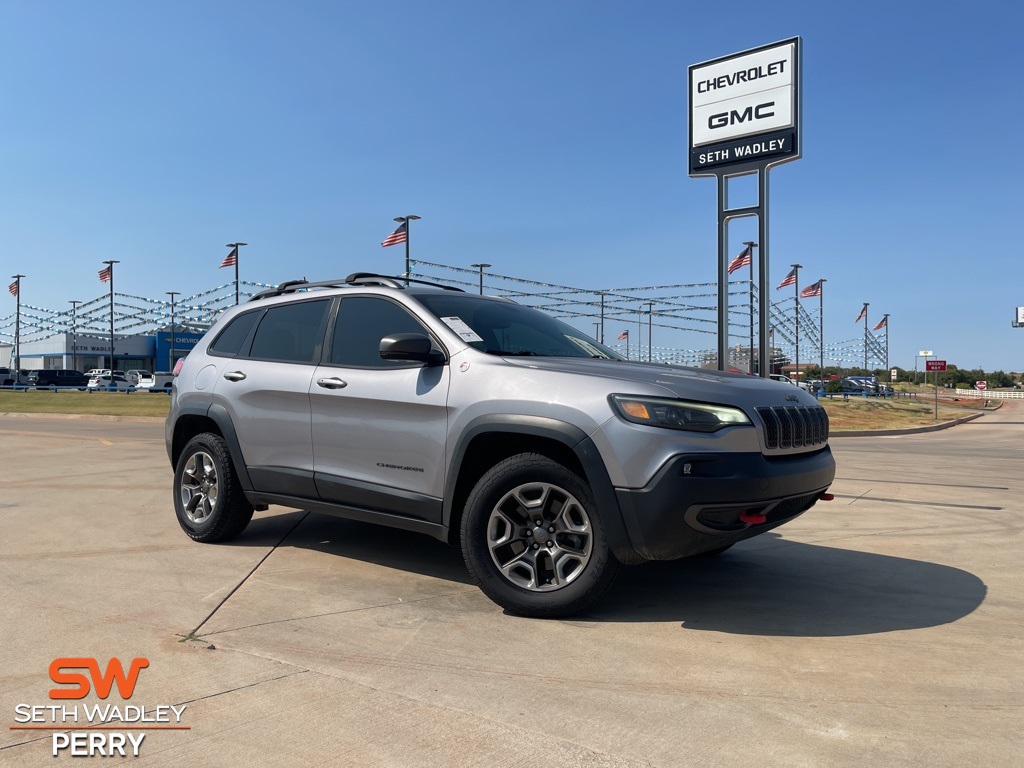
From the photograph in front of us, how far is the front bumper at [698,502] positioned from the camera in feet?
12.5

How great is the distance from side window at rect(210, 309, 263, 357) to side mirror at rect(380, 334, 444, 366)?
1.97m

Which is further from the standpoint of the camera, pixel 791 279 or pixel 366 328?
pixel 791 279

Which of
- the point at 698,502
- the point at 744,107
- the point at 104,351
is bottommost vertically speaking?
the point at 698,502

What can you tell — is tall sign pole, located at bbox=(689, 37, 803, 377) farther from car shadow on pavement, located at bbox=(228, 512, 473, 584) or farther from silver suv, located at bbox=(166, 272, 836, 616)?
silver suv, located at bbox=(166, 272, 836, 616)

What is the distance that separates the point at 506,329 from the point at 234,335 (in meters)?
2.31

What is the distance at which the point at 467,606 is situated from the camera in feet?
14.6

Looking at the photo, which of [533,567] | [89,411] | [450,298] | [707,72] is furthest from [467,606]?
[89,411]

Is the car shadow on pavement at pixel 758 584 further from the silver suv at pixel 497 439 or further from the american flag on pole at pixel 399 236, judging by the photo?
the american flag on pole at pixel 399 236

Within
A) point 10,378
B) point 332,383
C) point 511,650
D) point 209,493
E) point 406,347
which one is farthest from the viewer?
point 10,378

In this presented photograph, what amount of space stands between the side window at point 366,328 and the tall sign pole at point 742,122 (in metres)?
9.41

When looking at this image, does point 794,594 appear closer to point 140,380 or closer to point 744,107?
point 744,107

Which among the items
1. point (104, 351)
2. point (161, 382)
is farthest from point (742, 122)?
point (104, 351)

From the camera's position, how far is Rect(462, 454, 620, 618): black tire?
405cm

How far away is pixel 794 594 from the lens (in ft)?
15.7
